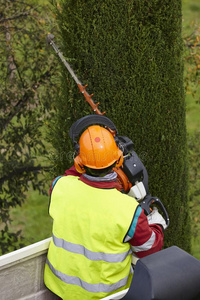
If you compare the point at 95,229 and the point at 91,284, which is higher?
the point at 95,229

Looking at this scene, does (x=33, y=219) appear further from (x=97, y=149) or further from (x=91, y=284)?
(x=97, y=149)

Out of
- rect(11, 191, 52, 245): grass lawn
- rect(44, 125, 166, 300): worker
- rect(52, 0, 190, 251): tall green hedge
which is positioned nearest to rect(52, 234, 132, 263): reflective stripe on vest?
rect(44, 125, 166, 300): worker

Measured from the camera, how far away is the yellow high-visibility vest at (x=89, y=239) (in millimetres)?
2553

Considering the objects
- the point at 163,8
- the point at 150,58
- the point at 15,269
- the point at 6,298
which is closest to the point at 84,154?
the point at 15,269

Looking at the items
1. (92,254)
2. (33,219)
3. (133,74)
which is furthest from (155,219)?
(33,219)

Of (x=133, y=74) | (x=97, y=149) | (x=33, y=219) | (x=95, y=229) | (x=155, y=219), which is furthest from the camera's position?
(x=33, y=219)

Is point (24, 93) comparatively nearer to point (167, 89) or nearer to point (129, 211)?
point (167, 89)

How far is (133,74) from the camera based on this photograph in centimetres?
370

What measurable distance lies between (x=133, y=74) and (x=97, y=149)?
4.07 ft

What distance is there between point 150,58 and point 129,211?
1624mm

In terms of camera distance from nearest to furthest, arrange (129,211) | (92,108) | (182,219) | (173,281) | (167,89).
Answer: (173,281) < (129,211) < (92,108) < (167,89) < (182,219)

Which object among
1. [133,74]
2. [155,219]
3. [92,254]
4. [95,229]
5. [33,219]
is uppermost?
[133,74]

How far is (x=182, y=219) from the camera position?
172 inches

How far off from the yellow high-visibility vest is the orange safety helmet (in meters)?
0.15
